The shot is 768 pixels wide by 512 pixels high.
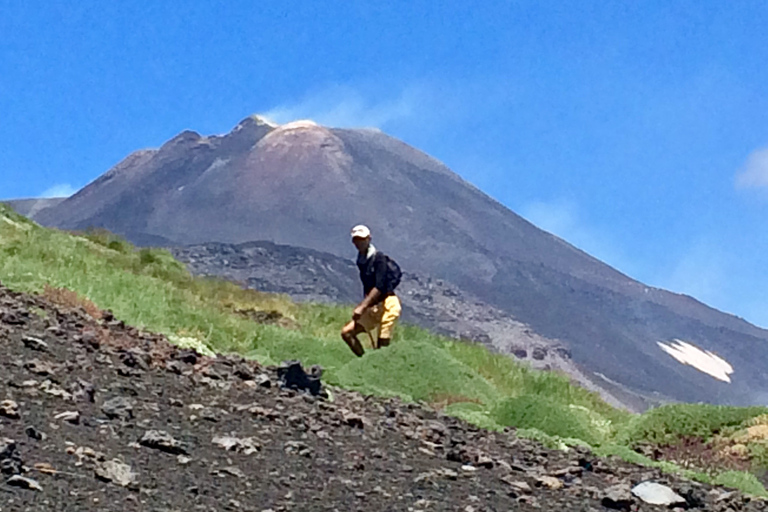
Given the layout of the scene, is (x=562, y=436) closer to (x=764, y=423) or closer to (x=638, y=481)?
(x=638, y=481)

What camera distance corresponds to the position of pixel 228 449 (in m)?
4.77

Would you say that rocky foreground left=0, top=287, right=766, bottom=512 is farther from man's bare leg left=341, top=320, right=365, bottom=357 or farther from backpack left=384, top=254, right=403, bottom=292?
backpack left=384, top=254, right=403, bottom=292

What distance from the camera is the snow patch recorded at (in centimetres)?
11438

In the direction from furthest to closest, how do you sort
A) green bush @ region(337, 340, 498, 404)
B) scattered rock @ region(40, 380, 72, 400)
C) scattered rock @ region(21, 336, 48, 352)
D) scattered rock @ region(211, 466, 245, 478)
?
green bush @ region(337, 340, 498, 404)
scattered rock @ region(21, 336, 48, 352)
scattered rock @ region(40, 380, 72, 400)
scattered rock @ region(211, 466, 245, 478)

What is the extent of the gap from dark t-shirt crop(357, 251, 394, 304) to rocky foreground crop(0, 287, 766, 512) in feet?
11.7

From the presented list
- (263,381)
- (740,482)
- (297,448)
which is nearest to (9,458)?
(297,448)

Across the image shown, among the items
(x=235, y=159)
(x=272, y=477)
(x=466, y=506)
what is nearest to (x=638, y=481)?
(x=466, y=506)

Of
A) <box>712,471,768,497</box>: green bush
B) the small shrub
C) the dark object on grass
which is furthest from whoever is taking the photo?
the small shrub

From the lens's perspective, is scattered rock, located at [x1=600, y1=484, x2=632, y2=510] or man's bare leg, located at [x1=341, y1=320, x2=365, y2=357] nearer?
scattered rock, located at [x1=600, y1=484, x2=632, y2=510]

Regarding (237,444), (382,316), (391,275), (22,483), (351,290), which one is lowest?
(22,483)

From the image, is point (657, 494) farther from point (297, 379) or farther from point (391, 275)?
point (391, 275)

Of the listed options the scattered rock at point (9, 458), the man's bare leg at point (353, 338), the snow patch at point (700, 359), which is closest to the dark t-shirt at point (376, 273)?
the man's bare leg at point (353, 338)

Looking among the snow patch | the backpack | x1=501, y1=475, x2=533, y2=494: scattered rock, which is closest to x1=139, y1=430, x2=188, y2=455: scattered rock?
x1=501, y1=475, x2=533, y2=494: scattered rock

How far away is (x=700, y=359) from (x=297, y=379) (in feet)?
403
